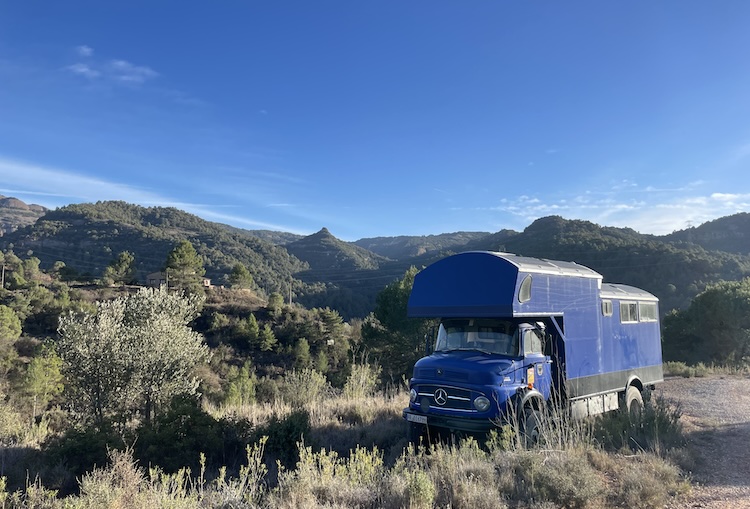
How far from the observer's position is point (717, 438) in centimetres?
812

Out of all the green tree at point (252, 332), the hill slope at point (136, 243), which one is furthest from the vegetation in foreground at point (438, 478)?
the hill slope at point (136, 243)

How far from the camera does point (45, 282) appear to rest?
54.3 metres

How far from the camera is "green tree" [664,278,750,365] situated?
25.7m

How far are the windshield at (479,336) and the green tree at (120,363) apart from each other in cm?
900

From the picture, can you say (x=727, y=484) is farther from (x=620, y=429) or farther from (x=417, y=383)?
(x=417, y=383)

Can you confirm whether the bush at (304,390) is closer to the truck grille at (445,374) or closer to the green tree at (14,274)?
the truck grille at (445,374)

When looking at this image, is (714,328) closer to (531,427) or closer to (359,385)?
(359,385)

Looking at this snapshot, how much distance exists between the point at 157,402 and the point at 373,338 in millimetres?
18915

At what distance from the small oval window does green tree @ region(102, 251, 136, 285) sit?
2261 inches

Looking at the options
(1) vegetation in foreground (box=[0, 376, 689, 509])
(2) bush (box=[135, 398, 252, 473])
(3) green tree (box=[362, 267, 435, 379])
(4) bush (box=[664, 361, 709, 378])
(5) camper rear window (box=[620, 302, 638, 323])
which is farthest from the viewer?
(3) green tree (box=[362, 267, 435, 379])

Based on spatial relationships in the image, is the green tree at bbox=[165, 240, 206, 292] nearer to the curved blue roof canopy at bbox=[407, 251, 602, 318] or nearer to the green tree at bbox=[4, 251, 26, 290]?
the green tree at bbox=[4, 251, 26, 290]

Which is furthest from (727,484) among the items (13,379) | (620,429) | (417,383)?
(13,379)

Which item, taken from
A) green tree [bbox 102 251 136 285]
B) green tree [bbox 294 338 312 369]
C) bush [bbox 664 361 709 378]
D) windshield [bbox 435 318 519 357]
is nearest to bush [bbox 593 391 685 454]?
windshield [bbox 435 318 519 357]

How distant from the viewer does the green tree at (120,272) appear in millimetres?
54466
